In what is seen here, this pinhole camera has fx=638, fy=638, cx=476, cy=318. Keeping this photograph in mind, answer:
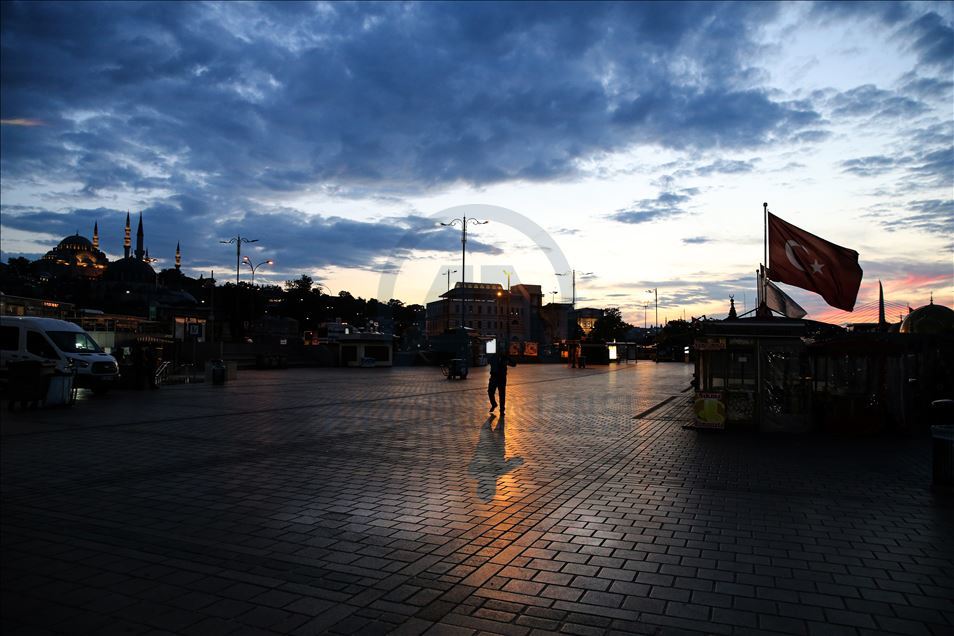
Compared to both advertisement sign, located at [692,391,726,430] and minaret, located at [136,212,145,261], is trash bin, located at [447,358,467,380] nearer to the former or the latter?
advertisement sign, located at [692,391,726,430]

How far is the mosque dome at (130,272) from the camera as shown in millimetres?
133000

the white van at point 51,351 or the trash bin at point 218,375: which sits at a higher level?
the white van at point 51,351

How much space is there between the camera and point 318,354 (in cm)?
5184

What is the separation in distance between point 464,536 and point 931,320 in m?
22.2

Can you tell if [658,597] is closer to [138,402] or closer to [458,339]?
[138,402]

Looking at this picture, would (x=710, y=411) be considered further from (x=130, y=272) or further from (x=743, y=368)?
(x=130, y=272)

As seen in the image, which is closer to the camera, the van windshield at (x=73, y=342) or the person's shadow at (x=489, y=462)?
the person's shadow at (x=489, y=462)

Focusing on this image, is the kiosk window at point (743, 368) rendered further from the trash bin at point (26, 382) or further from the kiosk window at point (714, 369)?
the trash bin at point (26, 382)

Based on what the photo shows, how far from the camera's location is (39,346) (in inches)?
757

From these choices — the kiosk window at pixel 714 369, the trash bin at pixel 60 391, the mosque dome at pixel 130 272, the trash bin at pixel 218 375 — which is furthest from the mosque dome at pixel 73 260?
the kiosk window at pixel 714 369

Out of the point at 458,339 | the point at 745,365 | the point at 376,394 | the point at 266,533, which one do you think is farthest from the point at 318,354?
the point at 266,533

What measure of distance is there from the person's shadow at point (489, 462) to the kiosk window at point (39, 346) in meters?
14.4

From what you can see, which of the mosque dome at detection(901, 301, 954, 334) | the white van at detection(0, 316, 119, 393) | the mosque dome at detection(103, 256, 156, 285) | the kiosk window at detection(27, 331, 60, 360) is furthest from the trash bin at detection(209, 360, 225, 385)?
the mosque dome at detection(103, 256, 156, 285)

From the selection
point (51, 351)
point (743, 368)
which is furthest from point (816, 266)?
point (51, 351)
